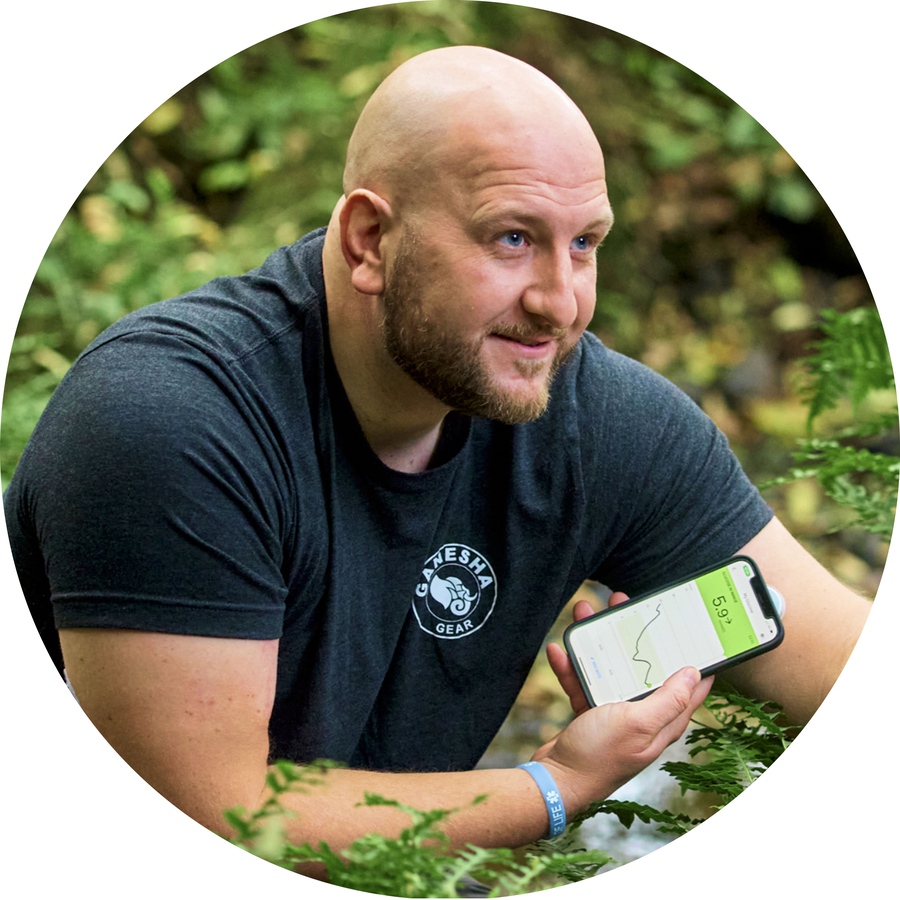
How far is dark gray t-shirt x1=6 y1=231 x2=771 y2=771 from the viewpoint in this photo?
3.36 feet

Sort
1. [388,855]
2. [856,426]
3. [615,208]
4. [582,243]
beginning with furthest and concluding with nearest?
1. [615,208]
2. [856,426]
3. [582,243]
4. [388,855]

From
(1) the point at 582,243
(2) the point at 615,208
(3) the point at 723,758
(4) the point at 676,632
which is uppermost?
(2) the point at 615,208

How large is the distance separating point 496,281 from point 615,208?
0.81m

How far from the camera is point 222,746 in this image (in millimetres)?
1033

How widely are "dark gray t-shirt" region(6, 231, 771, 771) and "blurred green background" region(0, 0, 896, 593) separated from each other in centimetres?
37

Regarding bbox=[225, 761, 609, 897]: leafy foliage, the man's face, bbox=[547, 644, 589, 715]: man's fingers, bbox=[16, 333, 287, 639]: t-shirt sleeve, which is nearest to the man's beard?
the man's face

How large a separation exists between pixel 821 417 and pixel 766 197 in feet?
1.16

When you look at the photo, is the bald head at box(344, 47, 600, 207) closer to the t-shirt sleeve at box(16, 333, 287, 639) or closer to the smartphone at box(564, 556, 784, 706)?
the t-shirt sleeve at box(16, 333, 287, 639)

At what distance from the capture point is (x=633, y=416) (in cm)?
133

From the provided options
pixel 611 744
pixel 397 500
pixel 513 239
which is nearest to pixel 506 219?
pixel 513 239

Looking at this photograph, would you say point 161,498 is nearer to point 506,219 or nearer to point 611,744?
point 506,219

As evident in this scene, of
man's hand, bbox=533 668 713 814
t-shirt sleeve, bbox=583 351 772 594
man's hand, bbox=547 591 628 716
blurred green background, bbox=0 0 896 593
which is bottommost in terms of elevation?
man's hand, bbox=533 668 713 814

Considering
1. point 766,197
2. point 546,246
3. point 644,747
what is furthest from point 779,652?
point 766,197

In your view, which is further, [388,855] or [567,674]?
[567,674]
